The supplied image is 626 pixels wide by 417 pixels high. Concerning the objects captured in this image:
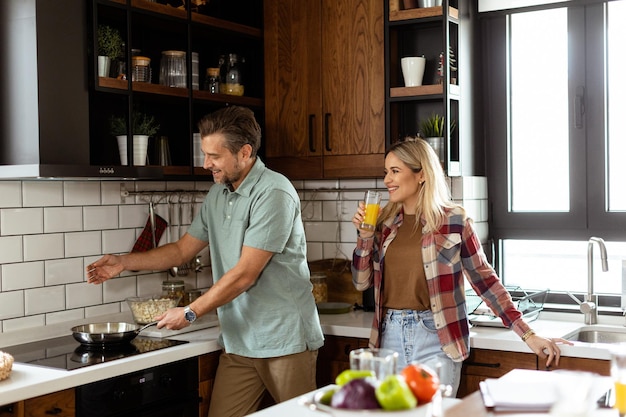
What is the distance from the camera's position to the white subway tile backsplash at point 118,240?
12.2 ft

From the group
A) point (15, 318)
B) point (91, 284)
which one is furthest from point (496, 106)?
point (15, 318)

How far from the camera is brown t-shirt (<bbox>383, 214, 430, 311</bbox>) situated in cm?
318

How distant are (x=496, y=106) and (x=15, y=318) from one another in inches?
96.6

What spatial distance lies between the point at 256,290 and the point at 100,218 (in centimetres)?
86

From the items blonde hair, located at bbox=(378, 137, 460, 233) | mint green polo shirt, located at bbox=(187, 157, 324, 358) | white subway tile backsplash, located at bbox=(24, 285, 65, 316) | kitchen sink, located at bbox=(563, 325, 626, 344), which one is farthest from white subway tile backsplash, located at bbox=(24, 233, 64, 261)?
kitchen sink, located at bbox=(563, 325, 626, 344)

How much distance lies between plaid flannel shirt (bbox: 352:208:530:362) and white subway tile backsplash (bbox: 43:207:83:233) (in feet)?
4.06

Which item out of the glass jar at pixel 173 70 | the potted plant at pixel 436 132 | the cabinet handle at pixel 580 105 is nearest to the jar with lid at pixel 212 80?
the glass jar at pixel 173 70

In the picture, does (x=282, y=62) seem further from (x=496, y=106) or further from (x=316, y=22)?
(x=496, y=106)

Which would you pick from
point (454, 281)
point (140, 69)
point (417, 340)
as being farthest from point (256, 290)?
point (140, 69)

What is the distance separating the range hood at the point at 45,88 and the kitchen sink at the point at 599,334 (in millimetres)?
2005

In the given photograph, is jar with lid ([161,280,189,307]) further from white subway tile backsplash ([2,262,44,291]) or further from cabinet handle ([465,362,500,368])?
cabinet handle ([465,362,500,368])

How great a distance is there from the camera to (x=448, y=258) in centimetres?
317

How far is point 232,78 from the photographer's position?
13.4 ft

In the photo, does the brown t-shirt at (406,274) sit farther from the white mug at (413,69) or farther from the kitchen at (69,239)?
the white mug at (413,69)
